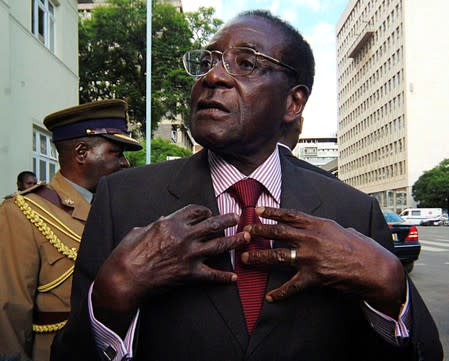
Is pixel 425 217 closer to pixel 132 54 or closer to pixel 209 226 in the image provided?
pixel 132 54

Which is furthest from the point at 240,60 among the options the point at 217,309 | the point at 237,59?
the point at 217,309

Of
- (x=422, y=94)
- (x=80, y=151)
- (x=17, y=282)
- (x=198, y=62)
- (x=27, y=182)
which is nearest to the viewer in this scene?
(x=198, y=62)

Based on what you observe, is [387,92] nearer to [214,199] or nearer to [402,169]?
[402,169]

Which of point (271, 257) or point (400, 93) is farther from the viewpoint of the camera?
point (400, 93)

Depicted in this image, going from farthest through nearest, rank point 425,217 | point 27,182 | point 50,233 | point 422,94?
point 422,94
point 425,217
point 27,182
point 50,233

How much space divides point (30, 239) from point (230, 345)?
1345mm

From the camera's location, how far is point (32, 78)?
1044 cm

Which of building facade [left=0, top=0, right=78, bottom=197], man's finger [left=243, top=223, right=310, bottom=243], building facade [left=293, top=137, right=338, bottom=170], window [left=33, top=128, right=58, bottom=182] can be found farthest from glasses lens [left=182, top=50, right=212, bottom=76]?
building facade [left=293, top=137, right=338, bottom=170]

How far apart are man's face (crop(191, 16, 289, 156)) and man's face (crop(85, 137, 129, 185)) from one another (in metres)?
1.38

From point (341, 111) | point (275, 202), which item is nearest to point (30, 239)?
point (275, 202)

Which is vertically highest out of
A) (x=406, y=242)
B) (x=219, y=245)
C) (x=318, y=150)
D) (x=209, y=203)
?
(x=318, y=150)

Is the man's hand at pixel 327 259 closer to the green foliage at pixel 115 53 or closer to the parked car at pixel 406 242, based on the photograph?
the parked car at pixel 406 242

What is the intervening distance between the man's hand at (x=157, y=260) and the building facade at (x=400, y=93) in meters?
60.7

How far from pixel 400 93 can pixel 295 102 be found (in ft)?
210
